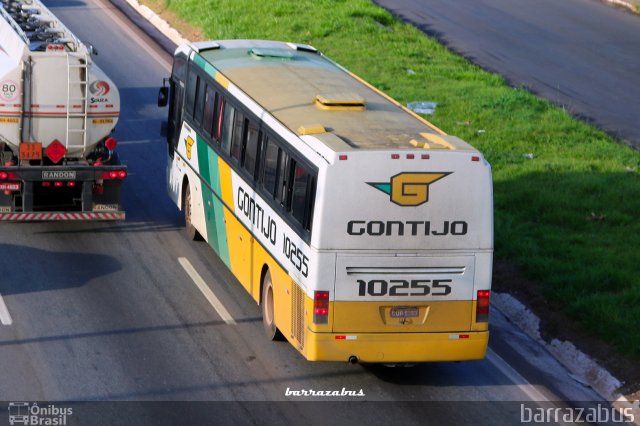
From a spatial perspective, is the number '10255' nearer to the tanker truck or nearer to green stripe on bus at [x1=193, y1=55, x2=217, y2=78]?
green stripe on bus at [x1=193, y1=55, x2=217, y2=78]

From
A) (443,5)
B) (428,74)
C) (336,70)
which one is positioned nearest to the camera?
(336,70)

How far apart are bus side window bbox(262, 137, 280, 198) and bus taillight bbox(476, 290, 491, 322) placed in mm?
2920

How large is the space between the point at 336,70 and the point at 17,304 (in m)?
5.71

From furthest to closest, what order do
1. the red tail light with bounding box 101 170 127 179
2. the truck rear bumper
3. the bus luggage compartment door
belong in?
the red tail light with bounding box 101 170 127 179
the truck rear bumper
the bus luggage compartment door

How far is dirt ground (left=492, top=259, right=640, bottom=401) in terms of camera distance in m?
14.0

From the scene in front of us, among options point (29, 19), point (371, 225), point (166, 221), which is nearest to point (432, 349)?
point (371, 225)

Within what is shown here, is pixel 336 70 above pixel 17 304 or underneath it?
above

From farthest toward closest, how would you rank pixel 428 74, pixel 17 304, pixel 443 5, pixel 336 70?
pixel 443 5, pixel 428 74, pixel 336 70, pixel 17 304

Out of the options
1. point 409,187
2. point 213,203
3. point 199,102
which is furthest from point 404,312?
point 199,102

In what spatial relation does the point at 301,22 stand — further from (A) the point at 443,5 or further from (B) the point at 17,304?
(B) the point at 17,304

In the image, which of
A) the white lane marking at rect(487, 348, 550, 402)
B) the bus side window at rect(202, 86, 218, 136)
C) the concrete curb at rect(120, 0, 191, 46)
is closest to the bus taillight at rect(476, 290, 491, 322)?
the white lane marking at rect(487, 348, 550, 402)

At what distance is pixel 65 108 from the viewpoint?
1764 centimetres

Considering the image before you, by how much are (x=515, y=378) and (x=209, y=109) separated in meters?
6.11

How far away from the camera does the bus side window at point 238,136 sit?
619 inches
